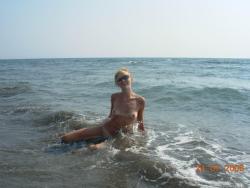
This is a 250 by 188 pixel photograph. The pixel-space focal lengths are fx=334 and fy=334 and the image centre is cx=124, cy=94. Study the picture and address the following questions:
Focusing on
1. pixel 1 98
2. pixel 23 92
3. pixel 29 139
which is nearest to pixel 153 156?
pixel 29 139

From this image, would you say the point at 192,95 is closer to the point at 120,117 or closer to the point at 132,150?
the point at 120,117

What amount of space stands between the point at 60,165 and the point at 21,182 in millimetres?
814

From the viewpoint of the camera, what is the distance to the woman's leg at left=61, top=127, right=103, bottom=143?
21.0ft

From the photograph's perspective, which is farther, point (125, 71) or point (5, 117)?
Result: point (5, 117)

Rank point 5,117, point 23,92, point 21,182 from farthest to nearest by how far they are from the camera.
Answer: point 23,92 → point 5,117 → point 21,182

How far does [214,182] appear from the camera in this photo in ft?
15.1

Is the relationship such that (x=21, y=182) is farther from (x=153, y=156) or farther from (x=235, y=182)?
(x=235, y=182)
